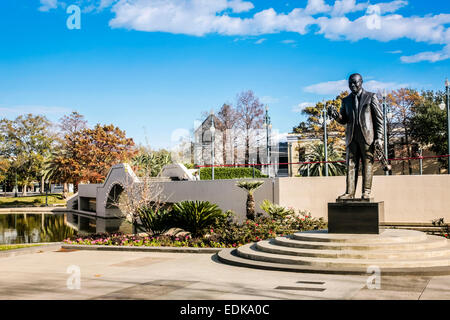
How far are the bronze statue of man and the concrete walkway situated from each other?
3876mm

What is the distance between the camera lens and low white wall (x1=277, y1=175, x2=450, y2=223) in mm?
19375

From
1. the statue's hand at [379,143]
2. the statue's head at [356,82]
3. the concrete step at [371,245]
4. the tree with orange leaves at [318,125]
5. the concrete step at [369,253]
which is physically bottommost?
the concrete step at [369,253]

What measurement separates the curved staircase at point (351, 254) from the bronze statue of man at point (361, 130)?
5.01 ft

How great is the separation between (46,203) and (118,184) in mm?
24099

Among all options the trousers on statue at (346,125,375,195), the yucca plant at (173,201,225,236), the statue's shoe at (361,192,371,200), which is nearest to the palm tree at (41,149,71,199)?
the yucca plant at (173,201,225,236)

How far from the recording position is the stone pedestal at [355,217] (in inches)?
448

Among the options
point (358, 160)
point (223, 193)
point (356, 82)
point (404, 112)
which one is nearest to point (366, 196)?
point (358, 160)

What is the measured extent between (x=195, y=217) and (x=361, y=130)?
6531 mm

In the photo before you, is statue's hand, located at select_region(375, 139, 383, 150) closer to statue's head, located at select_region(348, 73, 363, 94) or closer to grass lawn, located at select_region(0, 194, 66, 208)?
statue's head, located at select_region(348, 73, 363, 94)

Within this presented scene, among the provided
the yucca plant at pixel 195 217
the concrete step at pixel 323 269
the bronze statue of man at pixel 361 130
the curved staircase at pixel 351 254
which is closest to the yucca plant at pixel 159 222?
the yucca plant at pixel 195 217

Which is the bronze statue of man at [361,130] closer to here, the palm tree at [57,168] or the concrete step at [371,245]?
the concrete step at [371,245]

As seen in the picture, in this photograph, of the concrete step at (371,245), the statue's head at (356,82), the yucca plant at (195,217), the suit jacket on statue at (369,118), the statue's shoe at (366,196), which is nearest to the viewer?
the concrete step at (371,245)
